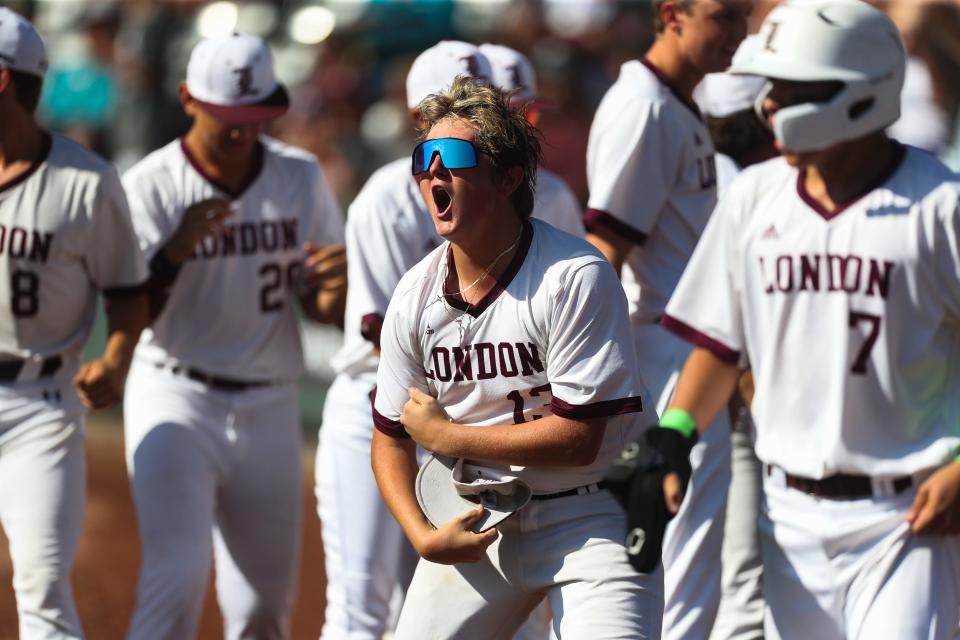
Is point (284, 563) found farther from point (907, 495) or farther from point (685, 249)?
point (907, 495)

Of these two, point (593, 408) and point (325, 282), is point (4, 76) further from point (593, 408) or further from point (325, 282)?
point (593, 408)

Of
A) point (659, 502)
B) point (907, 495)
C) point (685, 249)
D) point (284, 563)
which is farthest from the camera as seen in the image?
point (284, 563)

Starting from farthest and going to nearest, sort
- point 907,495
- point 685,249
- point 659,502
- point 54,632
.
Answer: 1. point 685,249
2. point 54,632
3. point 907,495
4. point 659,502

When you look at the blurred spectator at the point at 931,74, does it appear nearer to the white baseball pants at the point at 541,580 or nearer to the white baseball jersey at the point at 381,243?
the white baseball jersey at the point at 381,243

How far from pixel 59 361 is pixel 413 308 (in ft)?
6.67

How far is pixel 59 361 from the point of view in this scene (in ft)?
17.5

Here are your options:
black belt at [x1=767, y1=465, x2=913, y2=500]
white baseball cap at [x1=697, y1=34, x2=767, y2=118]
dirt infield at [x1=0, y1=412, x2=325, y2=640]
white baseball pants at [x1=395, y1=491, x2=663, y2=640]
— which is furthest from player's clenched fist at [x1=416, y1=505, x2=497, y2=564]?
dirt infield at [x1=0, y1=412, x2=325, y2=640]

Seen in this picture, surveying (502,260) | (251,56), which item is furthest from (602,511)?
(251,56)

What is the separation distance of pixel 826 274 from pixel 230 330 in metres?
2.67

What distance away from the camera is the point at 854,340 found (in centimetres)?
390

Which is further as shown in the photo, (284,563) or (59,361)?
(284,563)

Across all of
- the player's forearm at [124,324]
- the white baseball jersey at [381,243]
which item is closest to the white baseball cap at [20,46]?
the player's forearm at [124,324]

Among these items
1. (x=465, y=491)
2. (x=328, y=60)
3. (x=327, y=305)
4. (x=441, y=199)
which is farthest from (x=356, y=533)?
(x=328, y=60)

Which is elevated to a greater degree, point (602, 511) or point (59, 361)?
point (602, 511)
